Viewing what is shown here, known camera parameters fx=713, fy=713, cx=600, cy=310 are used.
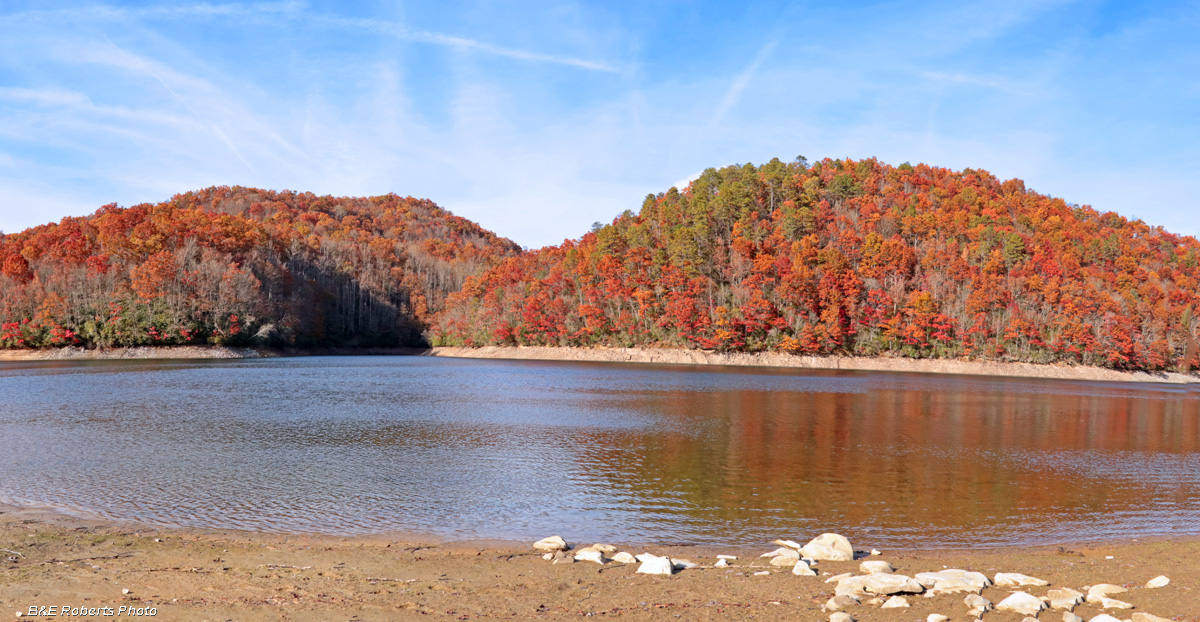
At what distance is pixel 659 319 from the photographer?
8488cm

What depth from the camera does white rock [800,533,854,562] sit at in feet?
29.9

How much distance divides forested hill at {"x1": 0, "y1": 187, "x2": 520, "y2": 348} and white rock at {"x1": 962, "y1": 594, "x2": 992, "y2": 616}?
78.0m

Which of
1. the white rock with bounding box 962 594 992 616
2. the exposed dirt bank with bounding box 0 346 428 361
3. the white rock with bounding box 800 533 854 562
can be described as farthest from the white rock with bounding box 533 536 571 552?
the exposed dirt bank with bounding box 0 346 428 361

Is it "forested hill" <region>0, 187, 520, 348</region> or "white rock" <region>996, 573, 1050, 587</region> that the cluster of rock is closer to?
"white rock" <region>996, 573, 1050, 587</region>

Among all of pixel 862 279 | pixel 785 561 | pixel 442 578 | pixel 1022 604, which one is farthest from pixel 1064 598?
pixel 862 279

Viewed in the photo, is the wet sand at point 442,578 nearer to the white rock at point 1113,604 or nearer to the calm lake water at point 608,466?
the white rock at point 1113,604

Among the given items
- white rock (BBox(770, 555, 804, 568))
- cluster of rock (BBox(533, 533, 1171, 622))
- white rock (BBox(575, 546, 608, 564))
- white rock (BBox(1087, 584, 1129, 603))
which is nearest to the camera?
cluster of rock (BBox(533, 533, 1171, 622))

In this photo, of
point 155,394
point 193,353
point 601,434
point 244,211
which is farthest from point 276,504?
point 244,211

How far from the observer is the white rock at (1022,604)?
655cm

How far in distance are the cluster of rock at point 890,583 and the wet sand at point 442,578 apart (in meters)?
0.12

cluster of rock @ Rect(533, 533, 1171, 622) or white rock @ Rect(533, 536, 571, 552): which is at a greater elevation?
cluster of rock @ Rect(533, 533, 1171, 622)

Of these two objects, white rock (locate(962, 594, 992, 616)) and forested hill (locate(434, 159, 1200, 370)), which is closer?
white rock (locate(962, 594, 992, 616))

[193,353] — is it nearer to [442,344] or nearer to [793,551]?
[442,344]

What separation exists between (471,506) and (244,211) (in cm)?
14303
